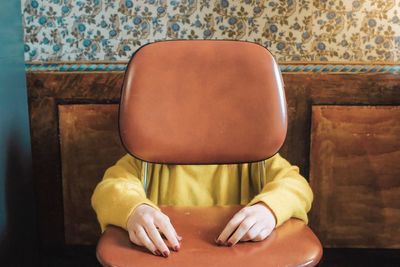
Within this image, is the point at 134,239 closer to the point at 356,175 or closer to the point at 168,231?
the point at 168,231

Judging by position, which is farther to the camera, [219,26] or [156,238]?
[219,26]

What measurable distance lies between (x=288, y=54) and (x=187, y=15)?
0.39m

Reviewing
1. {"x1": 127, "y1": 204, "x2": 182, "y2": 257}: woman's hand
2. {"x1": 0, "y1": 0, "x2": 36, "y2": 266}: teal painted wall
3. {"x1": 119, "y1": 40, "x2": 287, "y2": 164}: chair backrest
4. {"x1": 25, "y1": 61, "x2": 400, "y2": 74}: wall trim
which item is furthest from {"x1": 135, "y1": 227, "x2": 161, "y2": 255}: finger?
{"x1": 25, "y1": 61, "x2": 400, "y2": 74}: wall trim

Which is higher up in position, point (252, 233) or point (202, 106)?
point (202, 106)

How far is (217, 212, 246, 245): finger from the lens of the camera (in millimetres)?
1142

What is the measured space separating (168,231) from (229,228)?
142mm

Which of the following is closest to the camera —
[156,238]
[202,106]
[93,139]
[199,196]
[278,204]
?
[156,238]

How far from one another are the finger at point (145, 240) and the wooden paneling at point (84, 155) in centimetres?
76

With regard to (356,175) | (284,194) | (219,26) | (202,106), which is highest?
(219,26)

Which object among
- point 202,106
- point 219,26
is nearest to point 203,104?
point 202,106

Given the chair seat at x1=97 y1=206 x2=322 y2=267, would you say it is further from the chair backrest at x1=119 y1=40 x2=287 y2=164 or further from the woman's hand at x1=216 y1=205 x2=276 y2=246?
the chair backrest at x1=119 y1=40 x2=287 y2=164

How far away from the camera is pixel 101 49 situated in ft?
5.84

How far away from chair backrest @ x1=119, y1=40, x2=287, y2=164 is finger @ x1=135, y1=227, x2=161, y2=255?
27 centimetres

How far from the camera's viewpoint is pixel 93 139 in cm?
184
